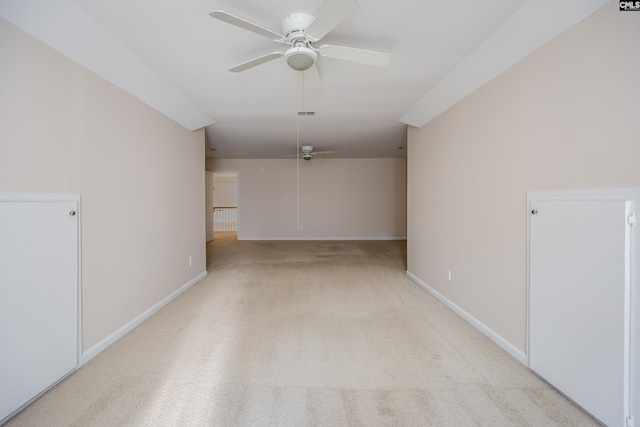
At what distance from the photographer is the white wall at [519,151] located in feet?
4.55

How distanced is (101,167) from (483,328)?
3.43 metres

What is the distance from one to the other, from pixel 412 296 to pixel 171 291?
2896 mm

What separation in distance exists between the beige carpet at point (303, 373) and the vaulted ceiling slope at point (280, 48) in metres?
2.15

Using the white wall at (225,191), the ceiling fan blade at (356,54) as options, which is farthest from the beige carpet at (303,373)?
the white wall at (225,191)

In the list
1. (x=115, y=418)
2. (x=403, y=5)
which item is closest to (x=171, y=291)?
(x=115, y=418)

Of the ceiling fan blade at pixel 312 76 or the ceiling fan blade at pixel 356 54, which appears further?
the ceiling fan blade at pixel 312 76

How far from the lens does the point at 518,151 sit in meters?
2.03

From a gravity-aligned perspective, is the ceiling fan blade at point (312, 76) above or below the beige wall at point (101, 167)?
above

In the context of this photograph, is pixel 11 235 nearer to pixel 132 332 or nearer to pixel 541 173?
pixel 132 332

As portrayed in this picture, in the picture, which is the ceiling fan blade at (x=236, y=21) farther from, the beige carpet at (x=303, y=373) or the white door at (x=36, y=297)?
the beige carpet at (x=303, y=373)

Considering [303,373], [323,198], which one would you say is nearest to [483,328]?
[303,373]

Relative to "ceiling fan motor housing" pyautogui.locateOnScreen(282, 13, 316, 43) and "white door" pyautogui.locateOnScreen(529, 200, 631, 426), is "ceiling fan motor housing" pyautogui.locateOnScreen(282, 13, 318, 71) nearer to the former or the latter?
"ceiling fan motor housing" pyautogui.locateOnScreen(282, 13, 316, 43)

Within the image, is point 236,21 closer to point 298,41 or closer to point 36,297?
point 298,41

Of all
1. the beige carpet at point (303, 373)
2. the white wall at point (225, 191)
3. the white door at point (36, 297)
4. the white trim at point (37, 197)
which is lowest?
the beige carpet at point (303, 373)
